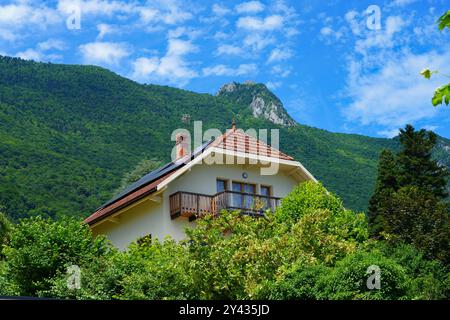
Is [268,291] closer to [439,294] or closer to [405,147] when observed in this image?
[439,294]

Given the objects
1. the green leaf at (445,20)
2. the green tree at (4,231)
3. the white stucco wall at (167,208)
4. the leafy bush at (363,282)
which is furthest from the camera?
the green tree at (4,231)

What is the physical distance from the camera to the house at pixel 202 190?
26141 millimetres

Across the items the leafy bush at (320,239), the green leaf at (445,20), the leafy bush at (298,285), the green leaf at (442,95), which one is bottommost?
the leafy bush at (298,285)

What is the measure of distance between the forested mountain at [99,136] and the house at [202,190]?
19027mm

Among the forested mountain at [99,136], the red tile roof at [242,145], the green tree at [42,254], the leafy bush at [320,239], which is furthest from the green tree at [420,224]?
the forested mountain at [99,136]

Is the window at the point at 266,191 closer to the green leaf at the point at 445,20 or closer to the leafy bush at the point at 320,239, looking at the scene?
the leafy bush at the point at 320,239

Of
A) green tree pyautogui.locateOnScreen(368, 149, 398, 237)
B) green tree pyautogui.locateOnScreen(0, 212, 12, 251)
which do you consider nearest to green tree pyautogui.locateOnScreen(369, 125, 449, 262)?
green tree pyautogui.locateOnScreen(368, 149, 398, 237)

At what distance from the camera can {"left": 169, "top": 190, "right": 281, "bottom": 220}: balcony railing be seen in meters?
25.9

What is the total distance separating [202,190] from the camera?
27406mm

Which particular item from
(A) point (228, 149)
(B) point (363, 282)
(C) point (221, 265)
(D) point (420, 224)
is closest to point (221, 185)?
(A) point (228, 149)

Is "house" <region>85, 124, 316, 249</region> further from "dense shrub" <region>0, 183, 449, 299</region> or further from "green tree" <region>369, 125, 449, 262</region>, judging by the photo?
"green tree" <region>369, 125, 449, 262</region>

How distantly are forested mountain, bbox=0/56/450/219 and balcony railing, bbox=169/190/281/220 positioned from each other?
21675 mm

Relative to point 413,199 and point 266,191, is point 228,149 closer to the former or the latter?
point 266,191

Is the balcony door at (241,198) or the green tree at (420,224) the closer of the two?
the balcony door at (241,198)
